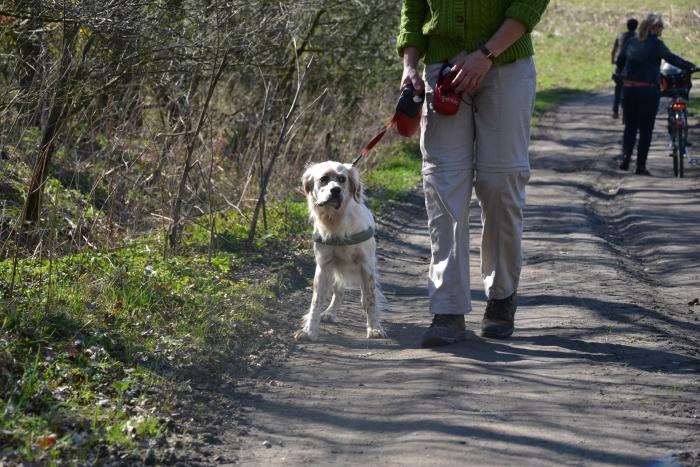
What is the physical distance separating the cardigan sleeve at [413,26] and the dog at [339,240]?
1.17 meters

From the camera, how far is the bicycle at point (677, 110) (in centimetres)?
1498

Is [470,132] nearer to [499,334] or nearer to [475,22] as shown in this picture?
[475,22]

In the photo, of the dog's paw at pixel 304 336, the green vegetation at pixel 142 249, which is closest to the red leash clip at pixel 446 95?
the dog's paw at pixel 304 336

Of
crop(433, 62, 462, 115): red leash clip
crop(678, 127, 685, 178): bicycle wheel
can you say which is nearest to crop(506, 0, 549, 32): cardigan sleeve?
crop(433, 62, 462, 115): red leash clip

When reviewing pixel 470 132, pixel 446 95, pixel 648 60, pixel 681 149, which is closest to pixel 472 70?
pixel 446 95

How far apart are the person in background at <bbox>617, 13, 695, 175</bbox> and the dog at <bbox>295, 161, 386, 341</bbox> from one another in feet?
28.9

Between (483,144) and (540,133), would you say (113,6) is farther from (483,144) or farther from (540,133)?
(540,133)

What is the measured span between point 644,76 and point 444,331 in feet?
32.4

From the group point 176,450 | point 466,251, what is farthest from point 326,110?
point 176,450

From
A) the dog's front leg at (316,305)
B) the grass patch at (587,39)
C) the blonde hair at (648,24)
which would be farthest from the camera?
the grass patch at (587,39)

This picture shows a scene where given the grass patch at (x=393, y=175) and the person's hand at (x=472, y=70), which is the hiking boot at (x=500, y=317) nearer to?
the person's hand at (x=472, y=70)

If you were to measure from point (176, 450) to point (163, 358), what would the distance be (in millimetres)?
1394

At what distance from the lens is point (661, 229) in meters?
10.9

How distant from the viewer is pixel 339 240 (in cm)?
716
